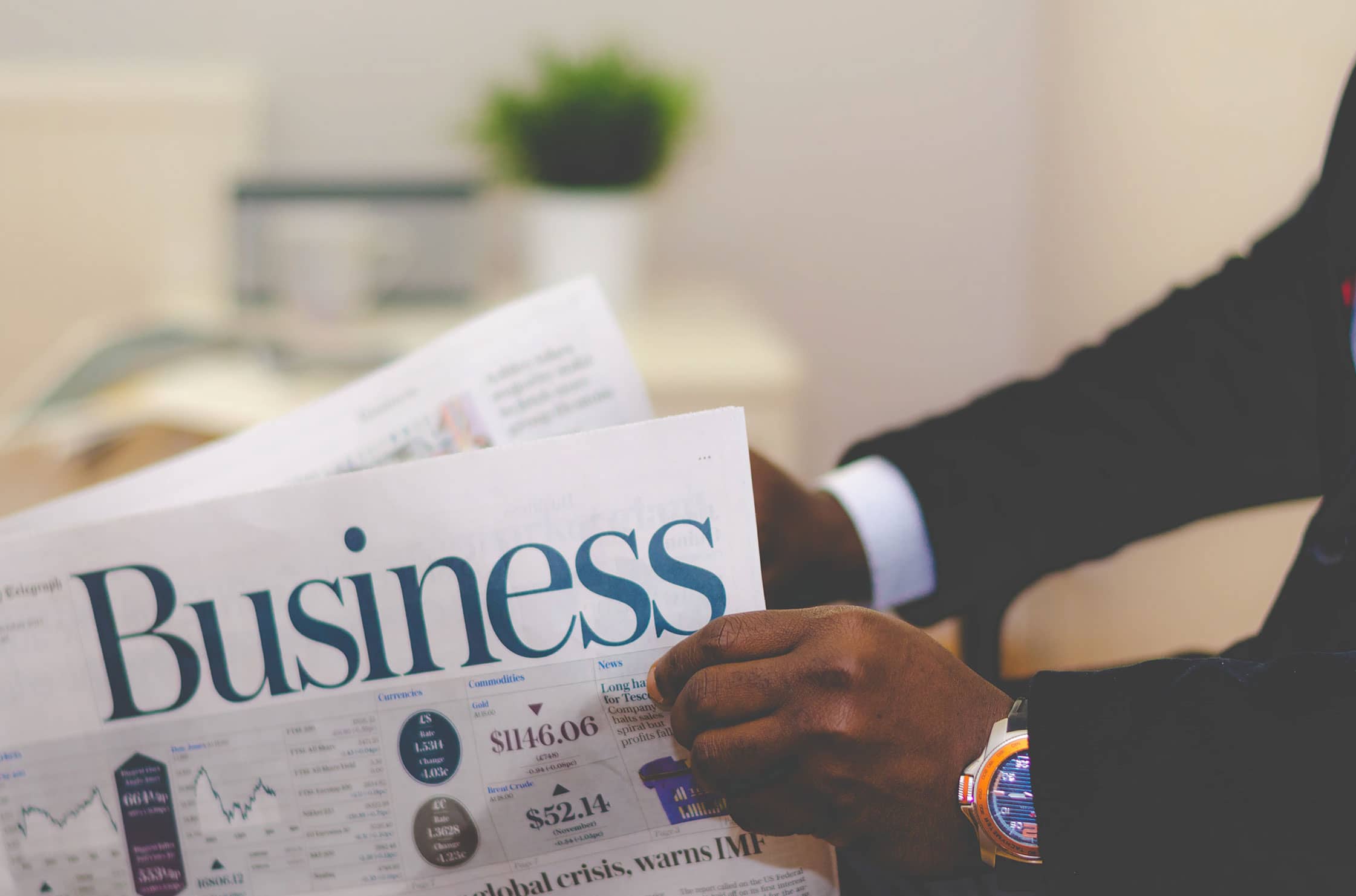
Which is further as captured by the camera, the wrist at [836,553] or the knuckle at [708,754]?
the wrist at [836,553]

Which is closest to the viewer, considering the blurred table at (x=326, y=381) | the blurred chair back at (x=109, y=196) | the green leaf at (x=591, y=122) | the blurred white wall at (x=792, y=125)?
the blurred table at (x=326, y=381)

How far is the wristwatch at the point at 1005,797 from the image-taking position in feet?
1.14

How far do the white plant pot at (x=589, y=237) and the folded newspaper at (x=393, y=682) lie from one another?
0.99 meters

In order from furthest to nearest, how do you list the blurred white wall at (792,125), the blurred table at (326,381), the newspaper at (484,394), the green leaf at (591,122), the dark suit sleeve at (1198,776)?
the blurred white wall at (792,125)
the green leaf at (591,122)
the blurred table at (326,381)
the newspaper at (484,394)
the dark suit sleeve at (1198,776)

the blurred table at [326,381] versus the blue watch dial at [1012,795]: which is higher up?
the blurred table at [326,381]

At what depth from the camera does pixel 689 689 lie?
0.34 m

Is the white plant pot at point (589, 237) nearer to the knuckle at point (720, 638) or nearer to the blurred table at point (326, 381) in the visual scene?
the blurred table at point (326, 381)

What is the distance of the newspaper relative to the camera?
0.49m

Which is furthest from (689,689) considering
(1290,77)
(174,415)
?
(1290,77)

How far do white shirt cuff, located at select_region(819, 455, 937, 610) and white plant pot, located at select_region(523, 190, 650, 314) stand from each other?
31.0 inches

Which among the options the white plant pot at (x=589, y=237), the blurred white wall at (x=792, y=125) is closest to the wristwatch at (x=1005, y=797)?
the white plant pot at (x=589, y=237)

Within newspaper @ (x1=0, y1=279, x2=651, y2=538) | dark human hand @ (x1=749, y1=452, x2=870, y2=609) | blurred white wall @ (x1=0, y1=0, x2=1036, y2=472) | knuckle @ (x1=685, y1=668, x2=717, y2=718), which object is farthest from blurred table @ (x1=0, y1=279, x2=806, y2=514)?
knuckle @ (x1=685, y1=668, x2=717, y2=718)

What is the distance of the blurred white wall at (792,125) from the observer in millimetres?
1546

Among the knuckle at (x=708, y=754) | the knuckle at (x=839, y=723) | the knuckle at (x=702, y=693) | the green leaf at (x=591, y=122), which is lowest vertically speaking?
the knuckle at (x=708, y=754)
